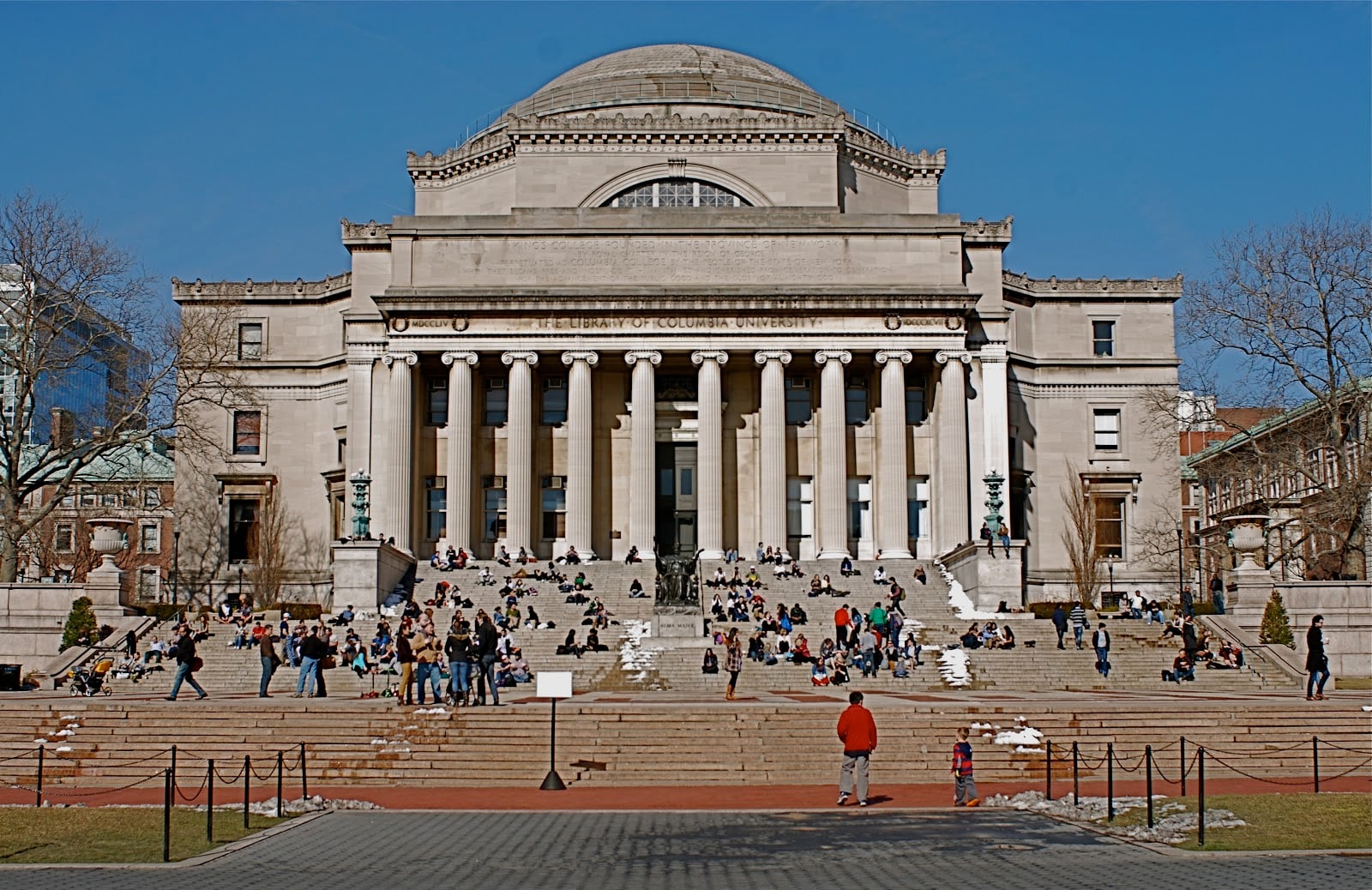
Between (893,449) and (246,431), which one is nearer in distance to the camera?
(893,449)

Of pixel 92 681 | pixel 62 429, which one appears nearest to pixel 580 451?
pixel 62 429

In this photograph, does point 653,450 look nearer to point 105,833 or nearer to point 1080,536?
point 1080,536

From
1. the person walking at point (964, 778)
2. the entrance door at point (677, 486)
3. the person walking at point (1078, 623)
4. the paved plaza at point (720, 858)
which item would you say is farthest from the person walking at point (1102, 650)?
the entrance door at point (677, 486)

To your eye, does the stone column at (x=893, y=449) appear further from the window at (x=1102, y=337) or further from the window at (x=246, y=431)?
the window at (x=246, y=431)

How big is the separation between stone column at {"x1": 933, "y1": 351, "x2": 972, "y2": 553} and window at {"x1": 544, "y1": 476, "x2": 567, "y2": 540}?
16.8 metres

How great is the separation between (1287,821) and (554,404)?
52.8 m

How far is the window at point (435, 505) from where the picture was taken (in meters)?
71.6

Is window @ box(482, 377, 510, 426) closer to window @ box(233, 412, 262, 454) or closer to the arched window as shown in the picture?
the arched window

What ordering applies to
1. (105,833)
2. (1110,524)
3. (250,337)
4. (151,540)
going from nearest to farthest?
1. (105,833)
2. (1110,524)
3. (250,337)
4. (151,540)

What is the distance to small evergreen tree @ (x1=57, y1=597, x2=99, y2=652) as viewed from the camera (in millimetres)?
50156

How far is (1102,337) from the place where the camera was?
7925 cm

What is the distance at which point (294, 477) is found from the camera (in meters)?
77.6

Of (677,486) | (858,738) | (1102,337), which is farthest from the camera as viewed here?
(1102,337)

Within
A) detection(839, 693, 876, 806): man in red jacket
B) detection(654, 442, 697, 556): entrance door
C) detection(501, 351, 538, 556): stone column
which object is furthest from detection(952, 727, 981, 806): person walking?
detection(654, 442, 697, 556): entrance door
